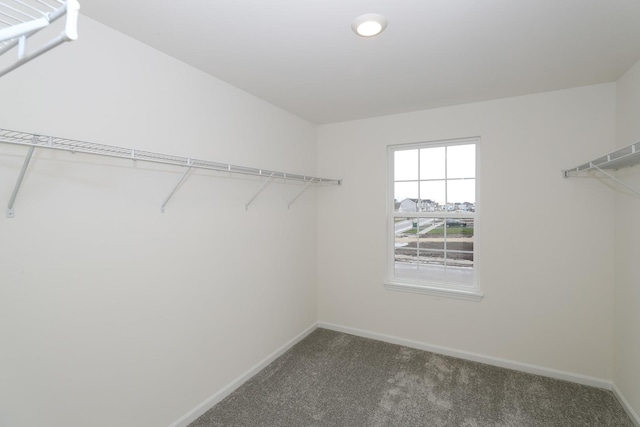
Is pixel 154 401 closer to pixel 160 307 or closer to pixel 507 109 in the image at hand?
pixel 160 307

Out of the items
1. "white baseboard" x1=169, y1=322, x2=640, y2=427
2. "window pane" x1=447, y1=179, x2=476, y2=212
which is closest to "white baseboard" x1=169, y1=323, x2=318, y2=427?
"white baseboard" x1=169, y1=322, x2=640, y2=427

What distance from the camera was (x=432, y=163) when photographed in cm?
310

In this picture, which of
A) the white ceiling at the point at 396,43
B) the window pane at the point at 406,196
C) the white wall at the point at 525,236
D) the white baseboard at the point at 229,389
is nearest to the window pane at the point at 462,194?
the white wall at the point at 525,236

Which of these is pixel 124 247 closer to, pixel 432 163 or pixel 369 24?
pixel 369 24

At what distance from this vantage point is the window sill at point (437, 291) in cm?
283

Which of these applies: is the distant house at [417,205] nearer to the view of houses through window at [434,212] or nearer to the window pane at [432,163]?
the view of houses through window at [434,212]

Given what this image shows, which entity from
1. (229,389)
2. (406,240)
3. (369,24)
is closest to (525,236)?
(406,240)

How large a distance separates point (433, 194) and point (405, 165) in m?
0.42

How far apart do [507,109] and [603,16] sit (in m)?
1.16

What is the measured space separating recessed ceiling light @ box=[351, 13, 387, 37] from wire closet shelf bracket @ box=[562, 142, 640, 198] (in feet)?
4.46

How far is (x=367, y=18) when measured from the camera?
1531mm

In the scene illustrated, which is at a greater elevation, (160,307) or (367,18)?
(367,18)

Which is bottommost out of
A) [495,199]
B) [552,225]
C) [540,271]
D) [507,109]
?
[540,271]

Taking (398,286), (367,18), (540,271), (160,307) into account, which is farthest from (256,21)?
(540,271)
